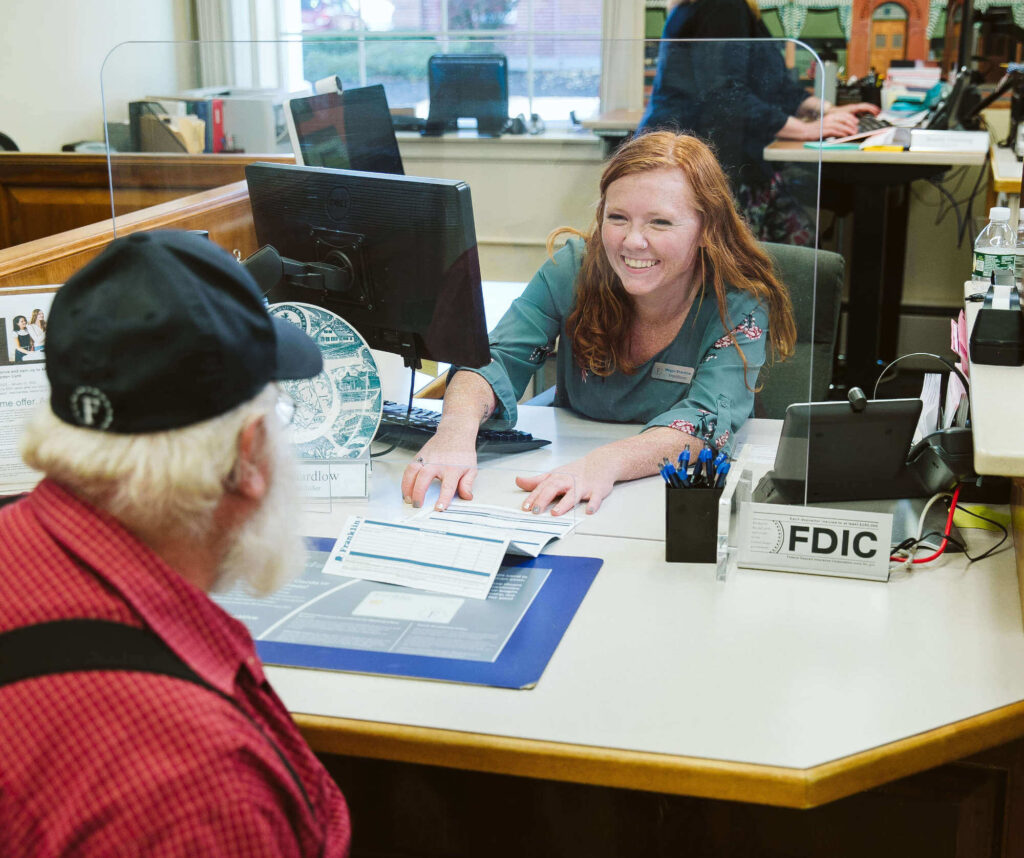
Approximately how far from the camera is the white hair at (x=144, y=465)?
0.72 metres

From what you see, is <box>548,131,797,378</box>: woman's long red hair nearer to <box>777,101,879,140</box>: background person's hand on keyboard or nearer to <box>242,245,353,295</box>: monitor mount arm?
<box>242,245,353,295</box>: monitor mount arm

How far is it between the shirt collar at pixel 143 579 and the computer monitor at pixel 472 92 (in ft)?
3.36

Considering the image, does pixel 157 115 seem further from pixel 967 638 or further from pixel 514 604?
pixel 967 638

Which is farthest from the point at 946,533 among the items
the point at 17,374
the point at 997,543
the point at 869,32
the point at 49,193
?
the point at 869,32

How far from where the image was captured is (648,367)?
5.51 ft

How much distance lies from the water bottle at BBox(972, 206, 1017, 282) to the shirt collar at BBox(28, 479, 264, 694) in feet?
5.85

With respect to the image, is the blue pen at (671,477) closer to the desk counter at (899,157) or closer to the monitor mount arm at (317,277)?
the monitor mount arm at (317,277)

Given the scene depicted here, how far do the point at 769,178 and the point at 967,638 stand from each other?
0.66 meters

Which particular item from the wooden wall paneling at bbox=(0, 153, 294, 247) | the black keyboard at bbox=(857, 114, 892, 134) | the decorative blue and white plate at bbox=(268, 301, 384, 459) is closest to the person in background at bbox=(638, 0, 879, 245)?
the decorative blue and white plate at bbox=(268, 301, 384, 459)

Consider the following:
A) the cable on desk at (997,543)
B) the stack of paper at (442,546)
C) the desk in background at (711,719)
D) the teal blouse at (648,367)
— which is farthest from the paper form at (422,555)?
the cable on desk at (997,543)

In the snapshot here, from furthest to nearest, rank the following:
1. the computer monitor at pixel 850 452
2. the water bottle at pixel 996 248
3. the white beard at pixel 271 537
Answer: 1. the water bottle at pixel 996 248
2. the computer monitor at pixel 850 452
3. the white beard at pixel 271 537

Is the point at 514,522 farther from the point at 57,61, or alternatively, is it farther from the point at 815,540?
the point at 57,61

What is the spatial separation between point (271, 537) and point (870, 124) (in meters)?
3.83

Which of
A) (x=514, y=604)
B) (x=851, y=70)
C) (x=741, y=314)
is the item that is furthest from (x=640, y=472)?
(x=851, y=70)
